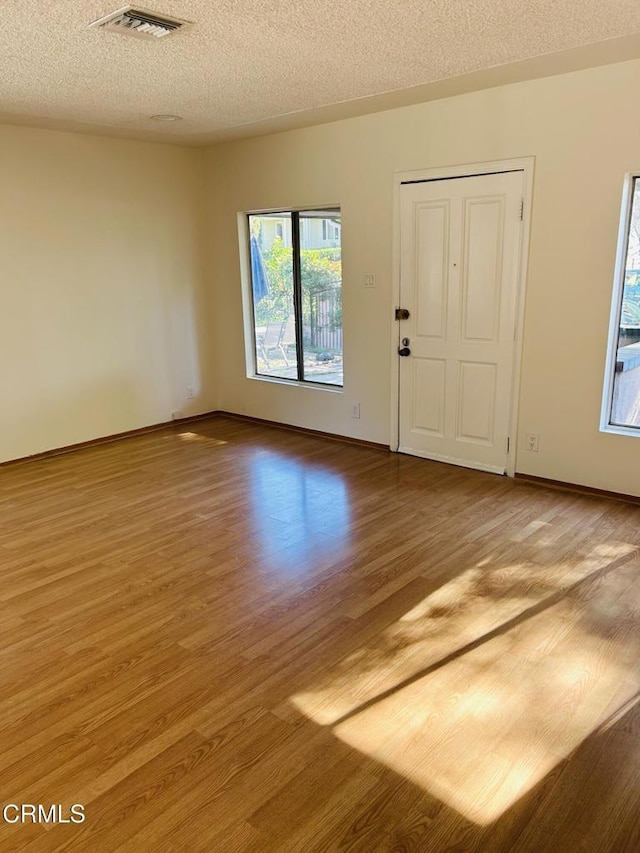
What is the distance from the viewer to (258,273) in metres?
6.04

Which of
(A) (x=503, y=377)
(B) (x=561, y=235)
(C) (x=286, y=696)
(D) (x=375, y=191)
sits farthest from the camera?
(D) (x=375, y=191)

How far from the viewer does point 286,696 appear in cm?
228

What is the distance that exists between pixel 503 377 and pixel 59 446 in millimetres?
3746

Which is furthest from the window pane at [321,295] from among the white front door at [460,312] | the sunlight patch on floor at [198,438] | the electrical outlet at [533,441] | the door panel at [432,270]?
the electrical outlet at [533,441]

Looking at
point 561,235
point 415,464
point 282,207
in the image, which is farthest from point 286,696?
point 282,207

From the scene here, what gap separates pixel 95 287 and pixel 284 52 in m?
2.98

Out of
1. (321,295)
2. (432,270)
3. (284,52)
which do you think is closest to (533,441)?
(432,270)

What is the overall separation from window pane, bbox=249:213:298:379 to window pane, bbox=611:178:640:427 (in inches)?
114

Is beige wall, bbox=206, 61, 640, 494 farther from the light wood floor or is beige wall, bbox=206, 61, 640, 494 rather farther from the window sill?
the light wood floor

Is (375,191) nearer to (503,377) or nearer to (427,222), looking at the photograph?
(427,222)

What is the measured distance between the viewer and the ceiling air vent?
8.60 feet

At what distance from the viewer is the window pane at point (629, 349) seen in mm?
3801

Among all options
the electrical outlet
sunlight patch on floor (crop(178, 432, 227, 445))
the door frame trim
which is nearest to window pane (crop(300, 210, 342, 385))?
the door frame trim

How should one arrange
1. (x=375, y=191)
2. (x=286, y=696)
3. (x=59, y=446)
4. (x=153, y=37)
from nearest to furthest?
(x=286, y=696) → (x=153, y=37) → (x=375, y=191) → (x=59, y=446)
